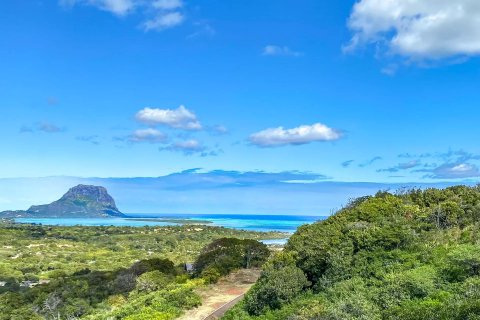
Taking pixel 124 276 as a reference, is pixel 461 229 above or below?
above

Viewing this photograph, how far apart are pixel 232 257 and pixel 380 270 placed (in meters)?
16.0

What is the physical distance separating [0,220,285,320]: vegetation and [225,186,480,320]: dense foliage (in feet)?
19.1

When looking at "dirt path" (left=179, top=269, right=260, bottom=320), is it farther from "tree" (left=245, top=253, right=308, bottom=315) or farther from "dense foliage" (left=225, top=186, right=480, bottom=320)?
"dense foliage" (left=225, top=186, right=480, bottom=320)

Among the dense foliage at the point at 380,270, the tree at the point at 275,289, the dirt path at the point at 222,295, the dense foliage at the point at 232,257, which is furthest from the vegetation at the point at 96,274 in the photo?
the dense foliage at the point at 380,270

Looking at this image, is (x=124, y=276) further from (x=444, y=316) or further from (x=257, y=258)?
(x=444, y=316)

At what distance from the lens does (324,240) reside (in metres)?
23.9

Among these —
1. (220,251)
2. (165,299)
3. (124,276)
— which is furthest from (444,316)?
(124,276)

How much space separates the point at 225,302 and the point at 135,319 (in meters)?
5.78

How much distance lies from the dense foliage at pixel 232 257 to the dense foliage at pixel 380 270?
17.9 feet

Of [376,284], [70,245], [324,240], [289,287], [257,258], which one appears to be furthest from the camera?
[70,245]

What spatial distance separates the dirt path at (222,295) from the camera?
75.7 feet

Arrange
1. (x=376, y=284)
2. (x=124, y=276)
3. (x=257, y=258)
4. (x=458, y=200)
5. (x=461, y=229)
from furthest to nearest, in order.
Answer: (x=124, y=276), (x=257, y=258), (x=458, y=200), (x=461, y=229), (x=376, y=284)

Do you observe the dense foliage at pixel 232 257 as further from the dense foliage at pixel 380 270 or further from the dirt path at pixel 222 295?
the dense foliage at pixel 380 270

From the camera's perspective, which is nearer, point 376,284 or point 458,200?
point 376,284
